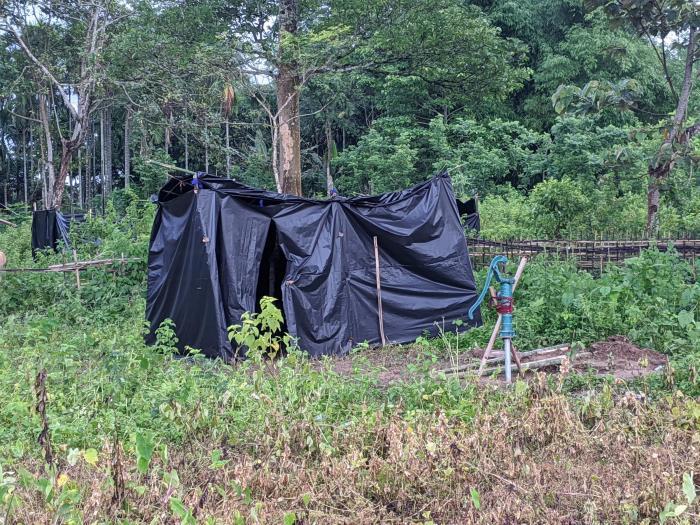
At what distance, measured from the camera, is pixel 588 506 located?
9.04 feet

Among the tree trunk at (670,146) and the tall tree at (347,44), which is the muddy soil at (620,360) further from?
the tall tree at (347,44)

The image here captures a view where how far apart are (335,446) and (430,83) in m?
12.4

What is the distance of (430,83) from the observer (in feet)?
48.2

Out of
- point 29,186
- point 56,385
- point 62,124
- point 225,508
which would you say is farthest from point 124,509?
point 29,186

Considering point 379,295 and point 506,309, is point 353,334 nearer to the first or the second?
point 379,295

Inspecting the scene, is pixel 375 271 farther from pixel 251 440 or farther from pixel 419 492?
pixel 419 492

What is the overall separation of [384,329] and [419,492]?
14.3 ft

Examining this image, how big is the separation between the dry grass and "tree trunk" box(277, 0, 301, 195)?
8.26 m

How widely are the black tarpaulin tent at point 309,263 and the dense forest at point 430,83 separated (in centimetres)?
126

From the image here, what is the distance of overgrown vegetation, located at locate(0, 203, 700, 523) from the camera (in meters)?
2.78

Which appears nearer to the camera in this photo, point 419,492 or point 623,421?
point 419,492

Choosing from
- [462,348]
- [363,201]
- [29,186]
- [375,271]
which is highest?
[29,186]

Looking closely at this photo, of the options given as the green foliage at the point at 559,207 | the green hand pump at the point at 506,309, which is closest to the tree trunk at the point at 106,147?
the green foliage at the point at 559,207

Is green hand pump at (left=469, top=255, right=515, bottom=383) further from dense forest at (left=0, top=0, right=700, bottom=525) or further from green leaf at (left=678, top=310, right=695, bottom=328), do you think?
green leaf at (left=678, top=310, right=695, bottom=328)
